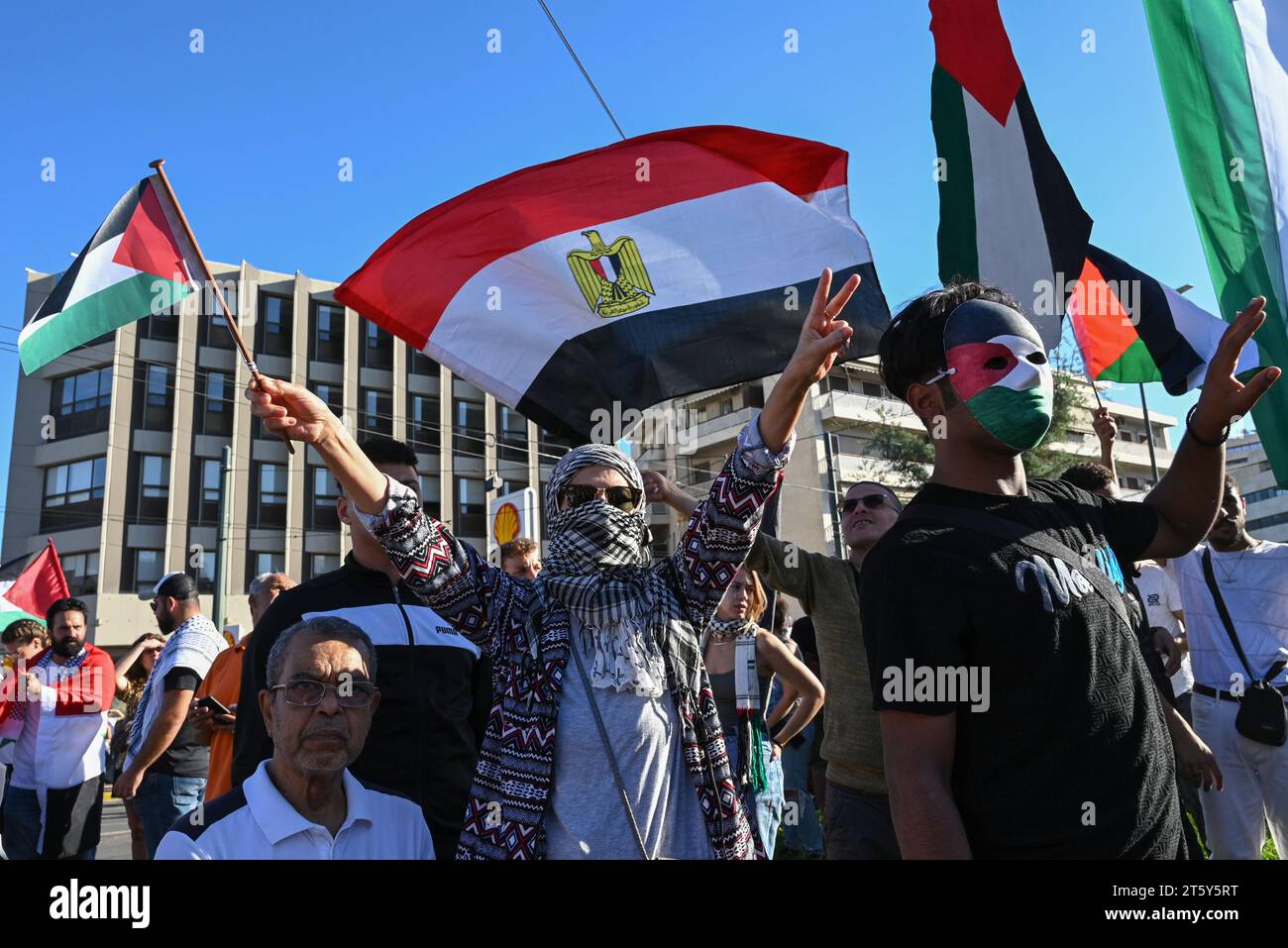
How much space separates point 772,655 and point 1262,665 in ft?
7.99

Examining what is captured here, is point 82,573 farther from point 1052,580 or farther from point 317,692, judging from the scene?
point 1052,580

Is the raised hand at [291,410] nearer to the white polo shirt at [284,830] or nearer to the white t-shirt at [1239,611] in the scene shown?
the white polo shirt at [284,830]

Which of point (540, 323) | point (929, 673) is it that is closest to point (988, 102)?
point (540, 323)

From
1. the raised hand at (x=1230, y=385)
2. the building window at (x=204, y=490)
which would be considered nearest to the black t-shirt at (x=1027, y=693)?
the raised hand at (x=1230, y=385)

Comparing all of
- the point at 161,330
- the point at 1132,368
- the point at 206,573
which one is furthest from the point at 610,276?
the point at 161,330

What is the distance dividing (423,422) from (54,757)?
35.2 m

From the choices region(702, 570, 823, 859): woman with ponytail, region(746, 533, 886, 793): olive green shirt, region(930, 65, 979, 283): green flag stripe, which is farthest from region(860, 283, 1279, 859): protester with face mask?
region(702, 570, 823, 859): woman with ponytail

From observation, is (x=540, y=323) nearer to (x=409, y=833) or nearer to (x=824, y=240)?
(x=824, y=240)

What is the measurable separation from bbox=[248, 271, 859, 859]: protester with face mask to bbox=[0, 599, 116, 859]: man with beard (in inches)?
217

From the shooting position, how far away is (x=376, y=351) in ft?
134

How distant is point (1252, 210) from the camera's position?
14.8ft

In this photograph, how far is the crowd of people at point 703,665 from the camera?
190 cm

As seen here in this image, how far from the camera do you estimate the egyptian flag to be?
425cm

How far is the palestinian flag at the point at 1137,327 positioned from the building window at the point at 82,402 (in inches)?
1412
